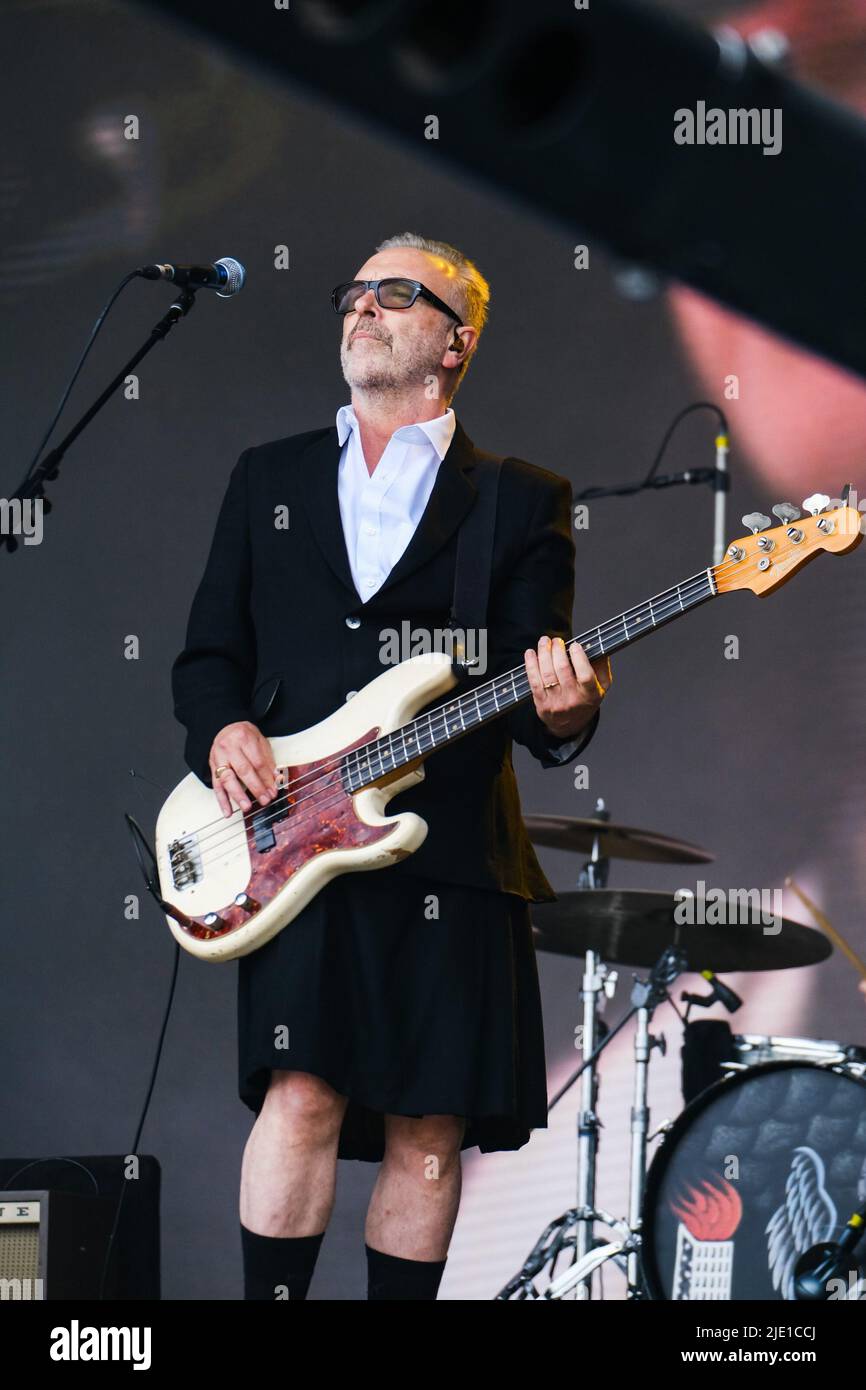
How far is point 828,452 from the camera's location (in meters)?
4.00

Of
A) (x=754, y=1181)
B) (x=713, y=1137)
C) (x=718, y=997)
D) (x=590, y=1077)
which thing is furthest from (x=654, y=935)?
(x=754, y=1181)

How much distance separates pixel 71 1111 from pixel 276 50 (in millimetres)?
4086

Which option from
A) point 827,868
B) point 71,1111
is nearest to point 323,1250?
Result: point 71,1111

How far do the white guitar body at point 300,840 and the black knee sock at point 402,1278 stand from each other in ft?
1.41

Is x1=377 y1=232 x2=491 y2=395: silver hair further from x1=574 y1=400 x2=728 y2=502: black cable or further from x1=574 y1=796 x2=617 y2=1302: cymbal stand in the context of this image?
x1=574 y1=400 x2=728 y2=502: black cable

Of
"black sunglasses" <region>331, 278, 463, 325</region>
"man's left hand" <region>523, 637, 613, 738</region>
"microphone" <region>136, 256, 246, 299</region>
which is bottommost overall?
"man's left hand" <region>523, 637, 613, 738</region>

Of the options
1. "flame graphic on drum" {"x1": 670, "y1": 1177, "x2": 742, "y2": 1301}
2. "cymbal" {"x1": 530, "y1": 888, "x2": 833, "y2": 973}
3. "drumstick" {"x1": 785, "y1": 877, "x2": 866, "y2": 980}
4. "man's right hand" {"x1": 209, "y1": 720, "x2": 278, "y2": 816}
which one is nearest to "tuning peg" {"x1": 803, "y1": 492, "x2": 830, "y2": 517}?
"man's right hand" {"x1": 209, "y1": 720, "x2": 278, "y2": 816}

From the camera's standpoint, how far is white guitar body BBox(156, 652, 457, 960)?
1979 mm

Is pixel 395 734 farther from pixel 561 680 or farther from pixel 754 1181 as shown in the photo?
pixel 754 1181

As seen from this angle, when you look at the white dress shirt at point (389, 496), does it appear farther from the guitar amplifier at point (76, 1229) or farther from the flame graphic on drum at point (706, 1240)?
the flame graphic on drum at point (706, 1240)

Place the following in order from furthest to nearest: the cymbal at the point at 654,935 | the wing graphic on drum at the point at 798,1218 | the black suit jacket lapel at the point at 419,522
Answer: the cymbal at the point at 654,935 < the wing graphic on drum at the point at 798,1218 < the black suit jacket lapel at the point at 419,522

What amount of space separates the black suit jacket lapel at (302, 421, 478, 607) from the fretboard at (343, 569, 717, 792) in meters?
0.20

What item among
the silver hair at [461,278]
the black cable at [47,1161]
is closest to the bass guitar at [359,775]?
the silver hair at [461,278]

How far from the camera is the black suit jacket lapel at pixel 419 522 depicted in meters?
2.13
